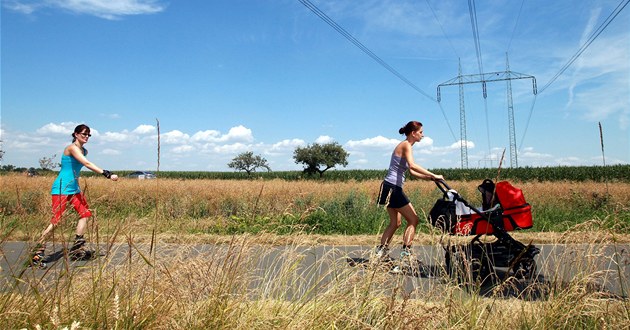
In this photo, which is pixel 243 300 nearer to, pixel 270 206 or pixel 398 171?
pixel 398 171

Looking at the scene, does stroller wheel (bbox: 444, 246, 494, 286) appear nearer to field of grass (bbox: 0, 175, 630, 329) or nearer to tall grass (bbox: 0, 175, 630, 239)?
field of grass (bbox: 0, 175, 630, 329)

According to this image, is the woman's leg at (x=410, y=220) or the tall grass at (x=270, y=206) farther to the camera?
the tall grass at (x=270, y=206)

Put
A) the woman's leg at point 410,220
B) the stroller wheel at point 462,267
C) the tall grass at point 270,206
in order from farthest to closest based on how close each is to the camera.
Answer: the tall grass at point 270,206 < the woman's leg at point 410,220 < the stroller wheel at point 462,267

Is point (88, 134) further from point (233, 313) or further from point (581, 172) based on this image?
point (581, 172)

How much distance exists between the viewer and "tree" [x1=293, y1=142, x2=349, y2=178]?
77.9 metres

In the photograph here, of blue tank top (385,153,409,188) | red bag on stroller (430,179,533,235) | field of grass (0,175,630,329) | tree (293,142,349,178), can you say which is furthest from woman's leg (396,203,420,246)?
tree (293,142,349,178)

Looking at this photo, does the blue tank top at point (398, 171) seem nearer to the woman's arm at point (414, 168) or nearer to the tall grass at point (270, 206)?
the woman's arm at point (414, 168)

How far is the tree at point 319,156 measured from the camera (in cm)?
7788

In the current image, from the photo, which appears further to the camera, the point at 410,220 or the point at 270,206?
the point at 270,206

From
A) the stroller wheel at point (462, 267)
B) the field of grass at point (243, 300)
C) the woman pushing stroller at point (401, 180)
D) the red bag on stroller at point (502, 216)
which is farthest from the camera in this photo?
the woman pushing stroller at point (401, 180)

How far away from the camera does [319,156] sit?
77.2 metres

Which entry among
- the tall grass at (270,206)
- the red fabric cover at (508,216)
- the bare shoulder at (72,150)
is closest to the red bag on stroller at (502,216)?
the red fabric cover at (508,216)

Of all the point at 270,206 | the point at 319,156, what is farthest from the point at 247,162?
the point at 270,206

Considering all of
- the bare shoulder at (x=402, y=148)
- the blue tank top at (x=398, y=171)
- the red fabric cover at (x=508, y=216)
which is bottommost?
the red fabric cover at (x=508, y=216)
